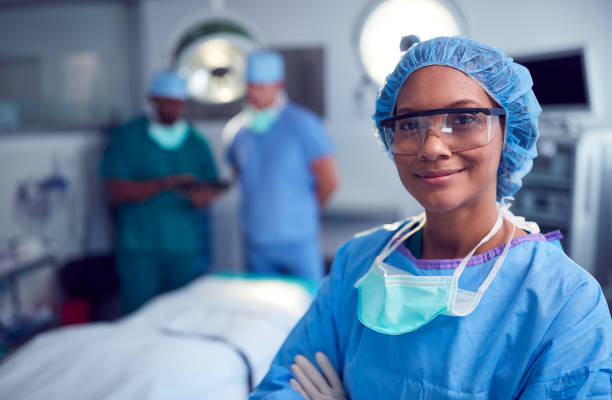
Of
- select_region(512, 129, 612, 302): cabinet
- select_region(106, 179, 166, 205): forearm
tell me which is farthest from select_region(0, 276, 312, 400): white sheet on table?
select_region(512, 129, 612, 302): cabinet

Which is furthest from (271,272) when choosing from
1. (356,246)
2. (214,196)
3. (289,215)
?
(356,246)

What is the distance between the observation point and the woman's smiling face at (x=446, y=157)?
2.68 feet

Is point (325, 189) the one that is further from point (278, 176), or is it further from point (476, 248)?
point (476, 248)

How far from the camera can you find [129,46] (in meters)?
3.71

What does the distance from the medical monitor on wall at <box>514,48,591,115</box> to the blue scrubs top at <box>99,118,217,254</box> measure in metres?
1.98

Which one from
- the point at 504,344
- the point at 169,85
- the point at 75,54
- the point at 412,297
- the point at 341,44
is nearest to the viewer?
the point at 504,344

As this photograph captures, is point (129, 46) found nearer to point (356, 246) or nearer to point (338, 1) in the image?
point (338, 1)

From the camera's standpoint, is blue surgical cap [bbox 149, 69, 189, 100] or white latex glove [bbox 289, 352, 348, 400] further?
blue surgical cap [bbox 149, 69, 189, 100]

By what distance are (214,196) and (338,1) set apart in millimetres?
1734

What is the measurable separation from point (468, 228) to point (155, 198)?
196 cm

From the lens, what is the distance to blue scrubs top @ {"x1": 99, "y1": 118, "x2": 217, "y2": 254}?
252 cm

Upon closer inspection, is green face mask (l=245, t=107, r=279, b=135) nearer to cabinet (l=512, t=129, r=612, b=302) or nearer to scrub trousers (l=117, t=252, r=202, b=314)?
scrub trousers (l=117, t=252, r=202, b=314)

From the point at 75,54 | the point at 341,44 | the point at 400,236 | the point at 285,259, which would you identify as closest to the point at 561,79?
the point at 341,44

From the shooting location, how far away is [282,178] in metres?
2.46
